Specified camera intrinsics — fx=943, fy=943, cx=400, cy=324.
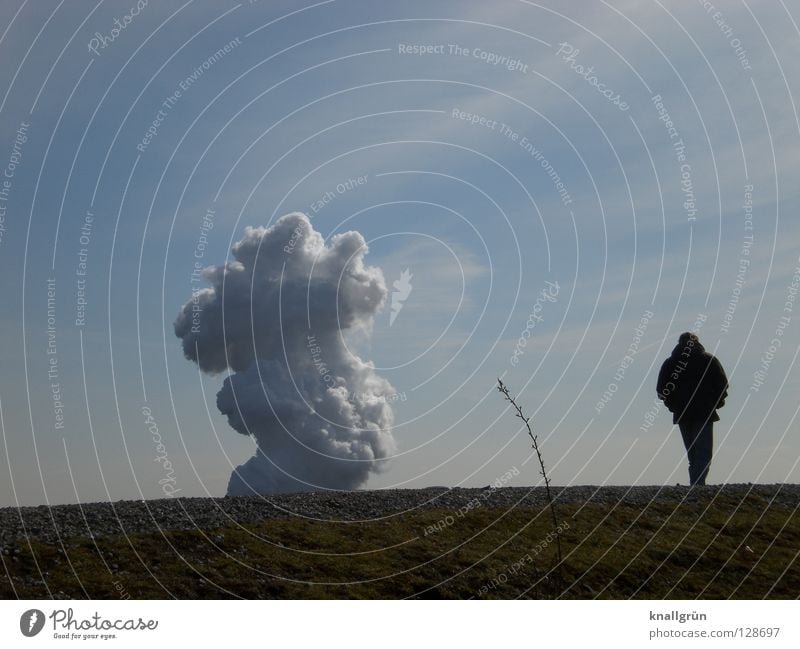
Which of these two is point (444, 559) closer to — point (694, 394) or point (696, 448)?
point (694, 394)

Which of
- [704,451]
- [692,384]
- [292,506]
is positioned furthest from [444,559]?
[704,451]

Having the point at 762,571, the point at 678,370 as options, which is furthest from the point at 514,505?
the point at 678,370

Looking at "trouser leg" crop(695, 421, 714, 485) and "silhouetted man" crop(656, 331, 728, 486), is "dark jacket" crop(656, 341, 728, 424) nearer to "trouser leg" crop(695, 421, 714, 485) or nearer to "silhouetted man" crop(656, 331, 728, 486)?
"silhouetted man" crop(656, 331, 728, 486)

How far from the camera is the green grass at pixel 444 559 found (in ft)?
64.6

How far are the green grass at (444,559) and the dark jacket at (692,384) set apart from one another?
4203 mm

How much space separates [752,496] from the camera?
30953 millimetres

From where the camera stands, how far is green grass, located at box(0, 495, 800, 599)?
19688mm

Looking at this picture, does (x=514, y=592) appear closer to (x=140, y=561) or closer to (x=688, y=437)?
(x=140, y=561)

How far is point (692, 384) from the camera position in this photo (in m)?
31.5

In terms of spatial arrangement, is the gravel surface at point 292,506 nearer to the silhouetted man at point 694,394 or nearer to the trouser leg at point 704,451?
the trouser leg at point 704,451

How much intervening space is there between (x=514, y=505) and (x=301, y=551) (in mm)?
7504

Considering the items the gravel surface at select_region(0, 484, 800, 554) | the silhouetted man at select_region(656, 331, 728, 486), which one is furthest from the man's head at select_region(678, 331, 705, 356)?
the gravel surface at select_region(0, 484, 800, 554)

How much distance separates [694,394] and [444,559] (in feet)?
41.8

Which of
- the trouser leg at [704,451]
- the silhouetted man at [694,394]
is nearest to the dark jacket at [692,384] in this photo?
the silhouetted man at [694,394]
